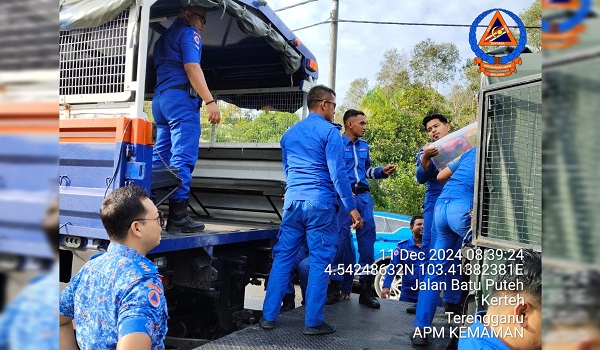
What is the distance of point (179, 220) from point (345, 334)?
1.37 m

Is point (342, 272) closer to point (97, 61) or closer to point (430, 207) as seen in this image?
point (430, 207)

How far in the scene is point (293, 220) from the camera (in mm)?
3479

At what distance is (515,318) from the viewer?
4.72 feet

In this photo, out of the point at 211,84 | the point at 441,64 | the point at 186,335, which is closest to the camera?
Answer: the point at 186,335

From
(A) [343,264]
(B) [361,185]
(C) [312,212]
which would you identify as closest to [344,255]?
(A) [343,264]

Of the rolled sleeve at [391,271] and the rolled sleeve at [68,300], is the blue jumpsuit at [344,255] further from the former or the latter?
the rolled sleeve at [68,300]

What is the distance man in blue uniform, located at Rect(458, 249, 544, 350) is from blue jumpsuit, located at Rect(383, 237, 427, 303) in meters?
2.76

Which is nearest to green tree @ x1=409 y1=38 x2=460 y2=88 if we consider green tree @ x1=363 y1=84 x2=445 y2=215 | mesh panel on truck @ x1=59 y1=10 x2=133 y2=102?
green tree @ x1=363 y1=84 x2=445 y2=215

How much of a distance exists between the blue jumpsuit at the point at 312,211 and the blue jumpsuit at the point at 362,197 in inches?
38.1

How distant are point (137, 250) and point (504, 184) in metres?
2.04

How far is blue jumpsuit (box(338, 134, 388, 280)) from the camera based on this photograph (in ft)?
15.0

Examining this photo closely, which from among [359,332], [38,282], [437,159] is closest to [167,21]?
[437,159]

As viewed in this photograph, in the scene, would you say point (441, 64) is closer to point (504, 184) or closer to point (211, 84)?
point (211, 84)

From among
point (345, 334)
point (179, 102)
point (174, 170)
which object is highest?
point (179, 102)
